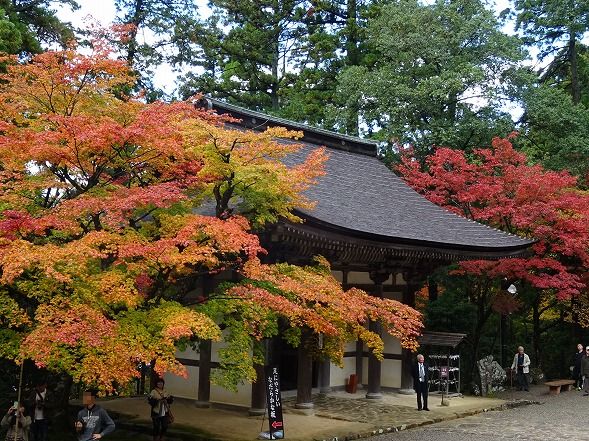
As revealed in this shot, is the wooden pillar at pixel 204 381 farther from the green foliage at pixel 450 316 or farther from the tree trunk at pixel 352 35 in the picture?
the tree trunk at pixel 352 35

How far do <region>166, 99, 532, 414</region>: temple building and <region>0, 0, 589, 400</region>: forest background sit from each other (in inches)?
85.9

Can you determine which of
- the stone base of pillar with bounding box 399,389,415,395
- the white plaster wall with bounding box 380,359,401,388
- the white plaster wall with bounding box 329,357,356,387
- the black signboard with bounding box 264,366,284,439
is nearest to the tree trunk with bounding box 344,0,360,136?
the white plaster wall with bounding box 380,359,401,388

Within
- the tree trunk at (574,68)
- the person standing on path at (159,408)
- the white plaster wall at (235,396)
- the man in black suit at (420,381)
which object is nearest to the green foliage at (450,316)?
the man in black suit at (420,381)

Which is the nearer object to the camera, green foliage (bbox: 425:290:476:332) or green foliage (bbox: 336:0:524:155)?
green foliage (bbox: 425:290:476:332)

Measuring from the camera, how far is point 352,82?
91.7ft

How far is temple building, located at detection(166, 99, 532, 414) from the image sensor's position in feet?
45.0

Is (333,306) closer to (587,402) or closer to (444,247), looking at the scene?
(444,247)

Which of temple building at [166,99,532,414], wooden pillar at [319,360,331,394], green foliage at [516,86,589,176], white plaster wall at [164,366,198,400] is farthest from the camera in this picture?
green foliage at [516,86,589,176]

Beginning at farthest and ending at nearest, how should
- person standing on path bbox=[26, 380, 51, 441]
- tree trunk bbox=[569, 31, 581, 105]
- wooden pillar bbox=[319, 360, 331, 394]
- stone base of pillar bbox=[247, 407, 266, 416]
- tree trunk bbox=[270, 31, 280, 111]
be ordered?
1. tree trunk bbox=[270, 31, 280, 111]
2. tree trunk bbox=[569, 31, 581, 105]
3. wooden pillar bbox=[319, 360, 331, 394]
4. stone base of pillar bbox=[247, 407, 266, 416]
5. person standing on path bbox=[26, 380, 51, 441]

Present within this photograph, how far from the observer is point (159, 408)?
11695 mm

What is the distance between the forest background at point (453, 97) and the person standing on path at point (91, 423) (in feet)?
24.5

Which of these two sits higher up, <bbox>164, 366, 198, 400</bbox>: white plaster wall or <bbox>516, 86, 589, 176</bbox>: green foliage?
<bbox>516, 86, 589, 176</bbox>: green foliage

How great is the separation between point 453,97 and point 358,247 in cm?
1377

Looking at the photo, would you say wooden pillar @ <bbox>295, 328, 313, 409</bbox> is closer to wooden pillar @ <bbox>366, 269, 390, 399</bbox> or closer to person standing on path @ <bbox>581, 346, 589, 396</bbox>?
wooden pillar @ <bbox>366, 269, 390, 399</bbox>
